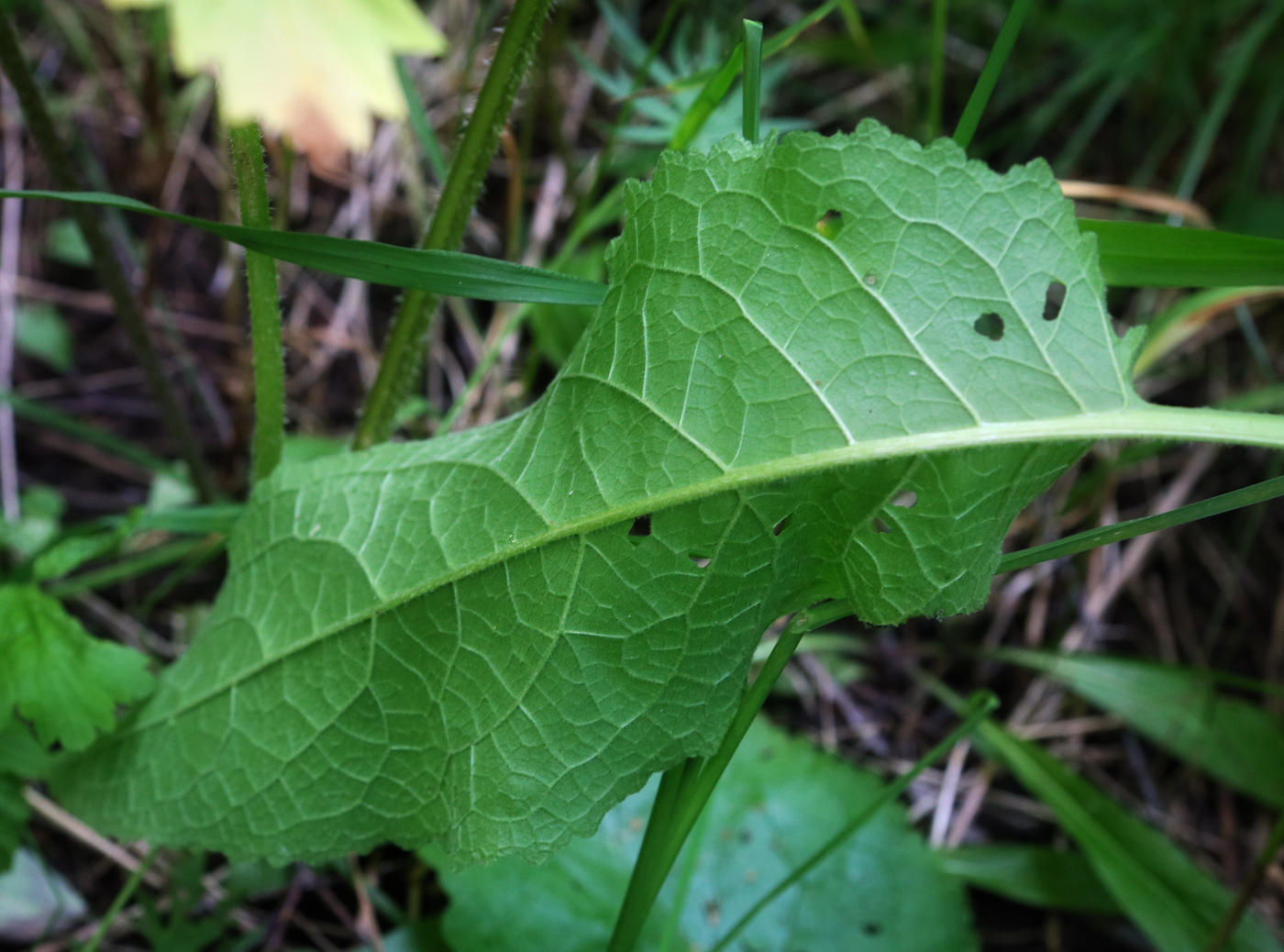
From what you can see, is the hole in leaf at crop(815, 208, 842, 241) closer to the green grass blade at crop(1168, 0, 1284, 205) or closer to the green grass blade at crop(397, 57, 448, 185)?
the green grass blade at crop(397, 57, 448, 185)

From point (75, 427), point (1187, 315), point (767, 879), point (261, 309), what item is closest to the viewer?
point (261, 309)

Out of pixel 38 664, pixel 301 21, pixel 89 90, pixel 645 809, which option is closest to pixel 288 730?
pixel 38 664

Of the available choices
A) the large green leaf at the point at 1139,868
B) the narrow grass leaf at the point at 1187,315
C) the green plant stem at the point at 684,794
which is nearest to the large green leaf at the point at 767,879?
the large green leaf at the point at 1139,868

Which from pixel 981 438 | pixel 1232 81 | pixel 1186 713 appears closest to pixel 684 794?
pixel 981 438

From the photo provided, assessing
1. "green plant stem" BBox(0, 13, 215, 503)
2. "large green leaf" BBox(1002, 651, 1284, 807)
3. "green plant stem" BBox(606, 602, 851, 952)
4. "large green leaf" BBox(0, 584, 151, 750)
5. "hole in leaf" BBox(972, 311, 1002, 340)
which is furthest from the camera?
"large green leaf" BBox(1002, 651, 1284, 807)

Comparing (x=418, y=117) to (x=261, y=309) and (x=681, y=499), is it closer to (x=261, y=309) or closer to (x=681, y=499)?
(x=261, y=309)

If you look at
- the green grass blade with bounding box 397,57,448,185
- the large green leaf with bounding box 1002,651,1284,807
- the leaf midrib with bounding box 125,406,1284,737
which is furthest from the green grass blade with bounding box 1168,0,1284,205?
the green grass blade with bounding box 397,57,448,185

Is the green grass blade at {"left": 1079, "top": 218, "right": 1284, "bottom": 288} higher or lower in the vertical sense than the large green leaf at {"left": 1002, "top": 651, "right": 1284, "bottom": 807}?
higher
